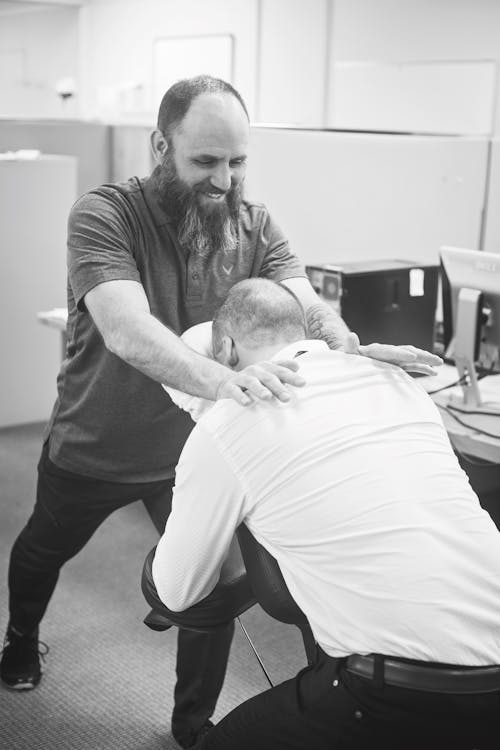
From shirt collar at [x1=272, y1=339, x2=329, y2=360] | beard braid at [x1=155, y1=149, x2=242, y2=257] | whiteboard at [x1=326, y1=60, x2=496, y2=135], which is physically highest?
whiteboard at [x1=326, y1=60, x2=496, y2=135]

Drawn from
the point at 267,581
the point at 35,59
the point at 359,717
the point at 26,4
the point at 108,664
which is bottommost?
the point at 108,664

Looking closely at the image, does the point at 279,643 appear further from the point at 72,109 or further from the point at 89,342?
the point at 72,109

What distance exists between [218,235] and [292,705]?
94cm

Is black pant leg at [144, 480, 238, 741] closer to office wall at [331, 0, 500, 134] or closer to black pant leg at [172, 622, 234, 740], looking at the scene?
black pant leg at [172, 622, 234, 740]

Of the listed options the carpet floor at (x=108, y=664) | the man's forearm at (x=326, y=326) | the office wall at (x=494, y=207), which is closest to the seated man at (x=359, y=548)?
the man's forearm at (x=326, y=326)

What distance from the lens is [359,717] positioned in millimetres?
1143

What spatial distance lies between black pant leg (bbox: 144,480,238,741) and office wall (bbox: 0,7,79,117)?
9.12 meters

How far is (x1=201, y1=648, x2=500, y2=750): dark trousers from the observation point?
3.67 feet

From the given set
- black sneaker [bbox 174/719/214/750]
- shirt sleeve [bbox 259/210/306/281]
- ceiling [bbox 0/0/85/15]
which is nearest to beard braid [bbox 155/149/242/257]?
shirt sleeve [bbox 259/210/306/281]

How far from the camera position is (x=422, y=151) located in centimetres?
346

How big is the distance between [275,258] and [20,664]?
1113 mm

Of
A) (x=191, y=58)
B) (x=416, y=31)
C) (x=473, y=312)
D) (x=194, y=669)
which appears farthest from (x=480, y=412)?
(x=191, y=58)

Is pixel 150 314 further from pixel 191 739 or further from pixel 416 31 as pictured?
pixel 416 31

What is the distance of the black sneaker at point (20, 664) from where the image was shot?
6.95 ft
